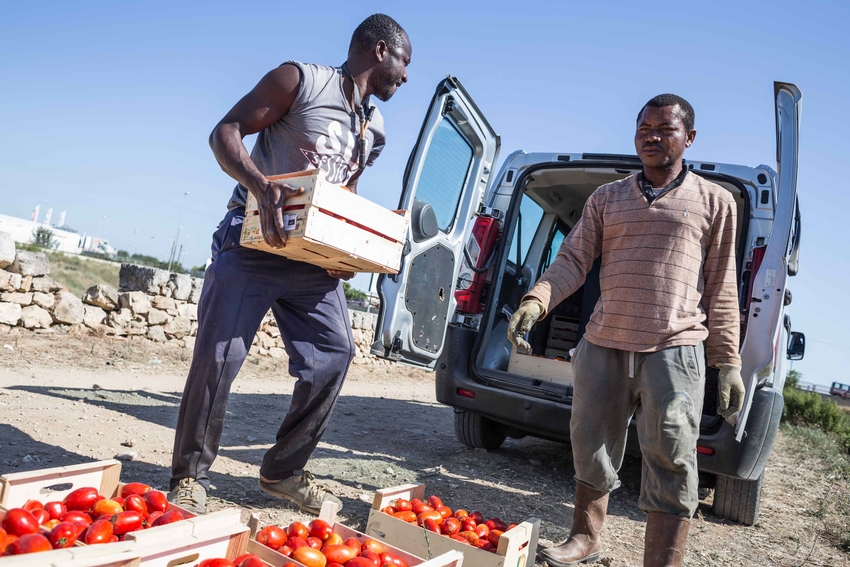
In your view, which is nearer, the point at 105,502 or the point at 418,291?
the point at 105,502

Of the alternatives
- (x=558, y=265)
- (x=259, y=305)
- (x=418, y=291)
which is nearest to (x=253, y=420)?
(x=418, y=291)

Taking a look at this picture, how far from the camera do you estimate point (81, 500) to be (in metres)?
1.91

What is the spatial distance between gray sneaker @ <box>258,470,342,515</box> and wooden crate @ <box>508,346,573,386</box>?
7.01ft

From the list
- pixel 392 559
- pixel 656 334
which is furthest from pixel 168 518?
pixel 656 334

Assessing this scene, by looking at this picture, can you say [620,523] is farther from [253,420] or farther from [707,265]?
[253,420]

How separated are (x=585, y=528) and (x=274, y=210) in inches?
75.5

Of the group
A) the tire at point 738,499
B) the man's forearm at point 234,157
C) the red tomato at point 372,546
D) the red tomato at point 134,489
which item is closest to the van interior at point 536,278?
the tire at point 738,499

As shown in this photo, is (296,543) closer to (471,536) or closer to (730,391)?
(471,536)

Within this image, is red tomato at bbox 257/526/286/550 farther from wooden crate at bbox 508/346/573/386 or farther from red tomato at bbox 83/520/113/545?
wooden crate at bbox 508/346/573/386

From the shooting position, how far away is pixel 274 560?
5.87ft

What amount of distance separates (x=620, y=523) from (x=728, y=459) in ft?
2.36

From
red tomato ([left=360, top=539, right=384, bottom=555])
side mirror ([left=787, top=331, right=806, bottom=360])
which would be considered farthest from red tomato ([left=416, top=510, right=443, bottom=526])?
side mirror ([left=787, top=331, right=806, bottom=360])

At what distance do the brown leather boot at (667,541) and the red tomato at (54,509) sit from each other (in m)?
1.99

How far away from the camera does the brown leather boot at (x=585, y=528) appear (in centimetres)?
274
